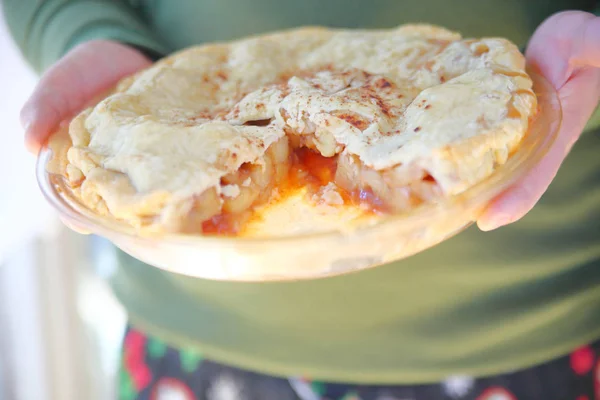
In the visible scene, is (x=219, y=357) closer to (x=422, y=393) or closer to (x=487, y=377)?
(x=422, y=393)

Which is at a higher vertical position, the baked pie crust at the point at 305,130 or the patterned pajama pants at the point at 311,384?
the baked pie crust at the point at 305,130

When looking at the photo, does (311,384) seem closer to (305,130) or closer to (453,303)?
(453,303)

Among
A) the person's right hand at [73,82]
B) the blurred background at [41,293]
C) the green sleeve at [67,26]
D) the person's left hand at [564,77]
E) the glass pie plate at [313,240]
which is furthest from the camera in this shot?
the blurred background at [41,293]

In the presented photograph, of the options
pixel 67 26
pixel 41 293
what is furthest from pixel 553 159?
pixel 41 293

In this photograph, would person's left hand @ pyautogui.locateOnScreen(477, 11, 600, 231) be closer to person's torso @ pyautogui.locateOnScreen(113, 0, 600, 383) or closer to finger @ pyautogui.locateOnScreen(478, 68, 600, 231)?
finger @ pyautogui.locateOnScreen(478, 68, 600, 231)

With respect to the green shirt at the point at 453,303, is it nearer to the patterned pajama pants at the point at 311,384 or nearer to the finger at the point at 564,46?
the patterned pajama pants at the point at 311,384

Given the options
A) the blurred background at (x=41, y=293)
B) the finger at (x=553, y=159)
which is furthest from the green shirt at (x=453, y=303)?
the blurred background at (x=41, y=293)
